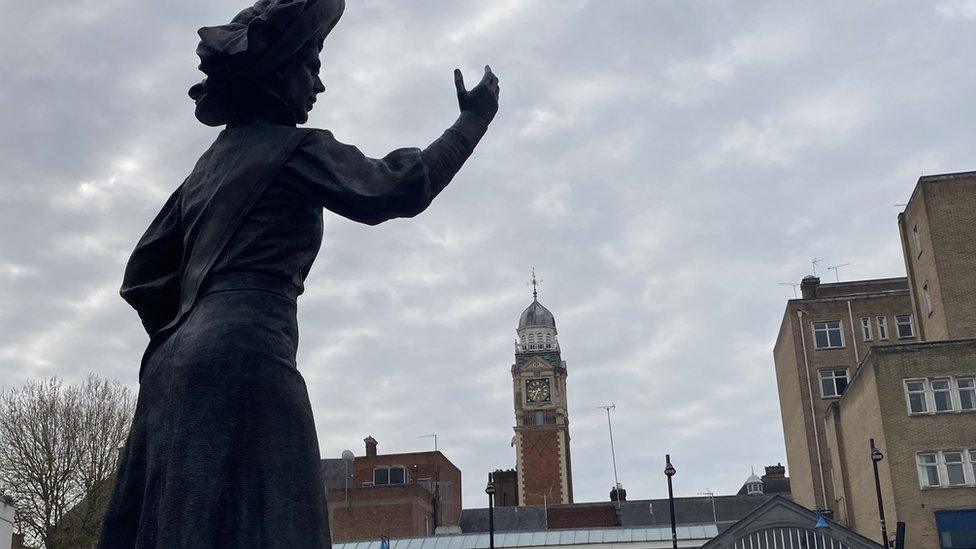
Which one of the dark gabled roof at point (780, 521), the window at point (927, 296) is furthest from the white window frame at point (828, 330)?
the dark gabled roof at point (780, 521)

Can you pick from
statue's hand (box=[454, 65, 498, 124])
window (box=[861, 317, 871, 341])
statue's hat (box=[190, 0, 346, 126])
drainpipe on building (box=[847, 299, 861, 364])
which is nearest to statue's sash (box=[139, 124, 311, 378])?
statue's hat (box=[190, 0, 346, 126])

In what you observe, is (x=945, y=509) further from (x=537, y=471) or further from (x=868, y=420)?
(x=537, y=471)

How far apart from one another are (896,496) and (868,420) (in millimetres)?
4991

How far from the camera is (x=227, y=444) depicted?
145 inches

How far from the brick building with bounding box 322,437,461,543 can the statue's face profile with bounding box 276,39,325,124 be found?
61.9m

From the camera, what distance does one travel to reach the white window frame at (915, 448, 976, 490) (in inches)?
1631

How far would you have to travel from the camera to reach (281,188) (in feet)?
13.4

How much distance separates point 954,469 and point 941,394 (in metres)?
2.98

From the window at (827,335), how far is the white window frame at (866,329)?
132 cm

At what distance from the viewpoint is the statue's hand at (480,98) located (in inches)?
172

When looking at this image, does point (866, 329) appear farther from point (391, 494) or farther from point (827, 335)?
point (391, 494)

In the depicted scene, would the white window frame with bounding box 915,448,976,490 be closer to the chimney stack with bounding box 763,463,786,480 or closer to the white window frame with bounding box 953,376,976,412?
the white window frame with bounding box 953,376,976,412

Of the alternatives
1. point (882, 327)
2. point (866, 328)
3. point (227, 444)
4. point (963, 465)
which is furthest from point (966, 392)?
point (227, 444)

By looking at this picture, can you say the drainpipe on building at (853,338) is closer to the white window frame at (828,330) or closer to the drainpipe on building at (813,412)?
the white window frame at (828,330)
